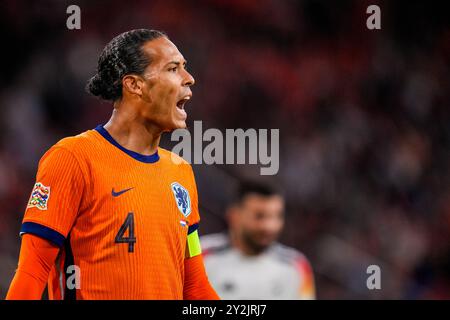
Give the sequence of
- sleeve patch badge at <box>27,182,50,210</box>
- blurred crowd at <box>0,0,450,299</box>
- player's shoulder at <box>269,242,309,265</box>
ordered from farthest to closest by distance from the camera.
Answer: blurred crowd at <box>0,0,450,299</box>, player's shoulder at <box>269,242,309,265</box>, sleeve patch badge at <box>27,182,50,210</box>

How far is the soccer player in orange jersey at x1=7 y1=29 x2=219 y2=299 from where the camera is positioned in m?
2.23

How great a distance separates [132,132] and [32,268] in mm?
598

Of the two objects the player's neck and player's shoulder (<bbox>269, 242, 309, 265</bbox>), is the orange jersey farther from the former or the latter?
player's shoulder (<bbox>269, 242, 309, 265</bbox>)

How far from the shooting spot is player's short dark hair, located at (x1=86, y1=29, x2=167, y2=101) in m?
2.54

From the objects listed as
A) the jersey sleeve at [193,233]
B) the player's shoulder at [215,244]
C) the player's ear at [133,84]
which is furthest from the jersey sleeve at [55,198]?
the player's shoulder at [215,244]

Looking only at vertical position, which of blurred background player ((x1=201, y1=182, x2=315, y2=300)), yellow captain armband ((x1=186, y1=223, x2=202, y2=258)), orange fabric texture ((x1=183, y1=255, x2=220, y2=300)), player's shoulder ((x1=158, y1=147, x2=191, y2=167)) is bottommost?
blurred background player ((x1=201, y1=182, x2=315, y2=300))

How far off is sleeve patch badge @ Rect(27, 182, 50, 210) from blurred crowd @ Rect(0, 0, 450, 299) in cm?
326

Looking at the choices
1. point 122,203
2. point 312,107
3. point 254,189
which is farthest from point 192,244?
point 312,107

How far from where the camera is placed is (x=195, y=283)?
2.64m

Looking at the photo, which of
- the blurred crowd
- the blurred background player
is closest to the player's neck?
the blurred background player

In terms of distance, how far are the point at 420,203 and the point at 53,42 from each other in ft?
12.2

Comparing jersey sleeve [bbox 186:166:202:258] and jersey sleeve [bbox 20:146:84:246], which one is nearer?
jersey sleeve [bbox 20:146:84:246]

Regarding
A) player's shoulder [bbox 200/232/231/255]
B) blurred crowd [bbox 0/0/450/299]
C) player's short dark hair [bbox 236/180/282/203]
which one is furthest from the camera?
blurred crowd [bbox 0/0/450/299]

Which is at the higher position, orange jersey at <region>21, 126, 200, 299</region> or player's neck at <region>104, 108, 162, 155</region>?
player's neck at <region>104, 108, 162, 155</region>
